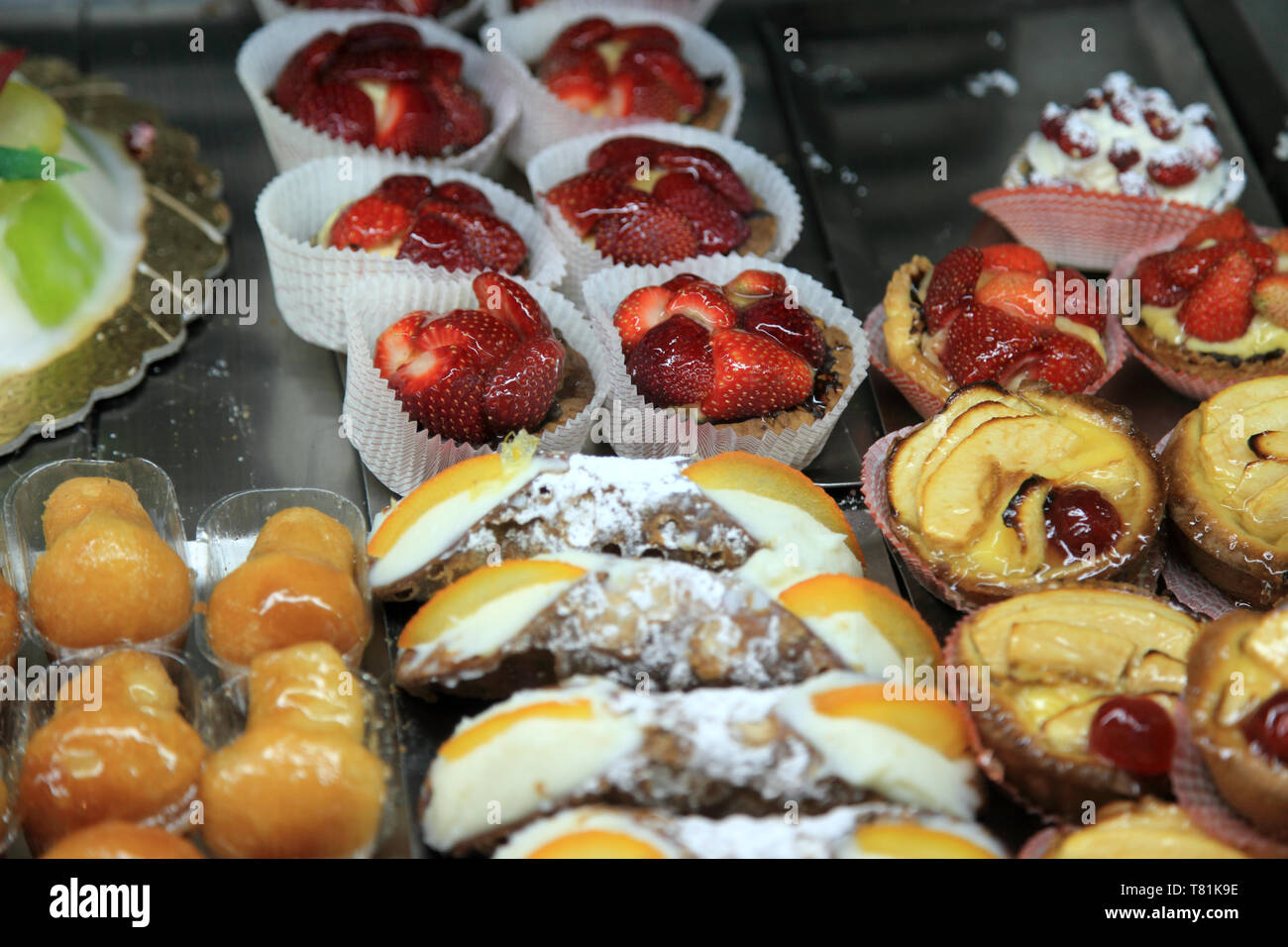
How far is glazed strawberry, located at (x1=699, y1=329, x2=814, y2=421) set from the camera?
3.01 metres

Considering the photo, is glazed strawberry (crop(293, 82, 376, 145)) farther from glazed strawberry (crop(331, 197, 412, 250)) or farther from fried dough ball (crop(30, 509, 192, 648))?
fried dough ball (crop(30, 509, 192, 648))

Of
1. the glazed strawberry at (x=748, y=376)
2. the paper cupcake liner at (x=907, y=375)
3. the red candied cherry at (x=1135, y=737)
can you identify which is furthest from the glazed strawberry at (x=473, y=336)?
the red candied cherry at (x=1135, y=737)

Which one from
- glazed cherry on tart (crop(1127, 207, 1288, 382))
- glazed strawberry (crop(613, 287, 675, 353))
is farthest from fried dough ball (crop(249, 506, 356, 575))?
glazed cherry on tart (crop(1127, 207, 1288, 382))

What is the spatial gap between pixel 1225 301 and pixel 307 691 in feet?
8.13

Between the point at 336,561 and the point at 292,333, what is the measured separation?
1.23 metres

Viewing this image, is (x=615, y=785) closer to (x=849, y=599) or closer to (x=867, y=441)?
(x=849, y=599)

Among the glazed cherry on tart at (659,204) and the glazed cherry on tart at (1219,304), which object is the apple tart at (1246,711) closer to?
the glazed cherry on tart at (1219,304)

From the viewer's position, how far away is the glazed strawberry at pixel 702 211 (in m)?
3.56

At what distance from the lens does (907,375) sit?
3.30 m

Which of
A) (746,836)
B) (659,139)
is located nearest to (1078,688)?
(746,836)

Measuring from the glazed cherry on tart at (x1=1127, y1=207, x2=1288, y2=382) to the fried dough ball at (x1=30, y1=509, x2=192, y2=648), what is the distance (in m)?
2.55

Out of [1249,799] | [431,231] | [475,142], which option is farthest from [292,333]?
[1249,799]

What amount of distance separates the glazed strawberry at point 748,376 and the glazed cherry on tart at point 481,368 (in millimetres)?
340

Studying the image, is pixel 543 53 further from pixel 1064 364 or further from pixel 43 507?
pixel 43 507
